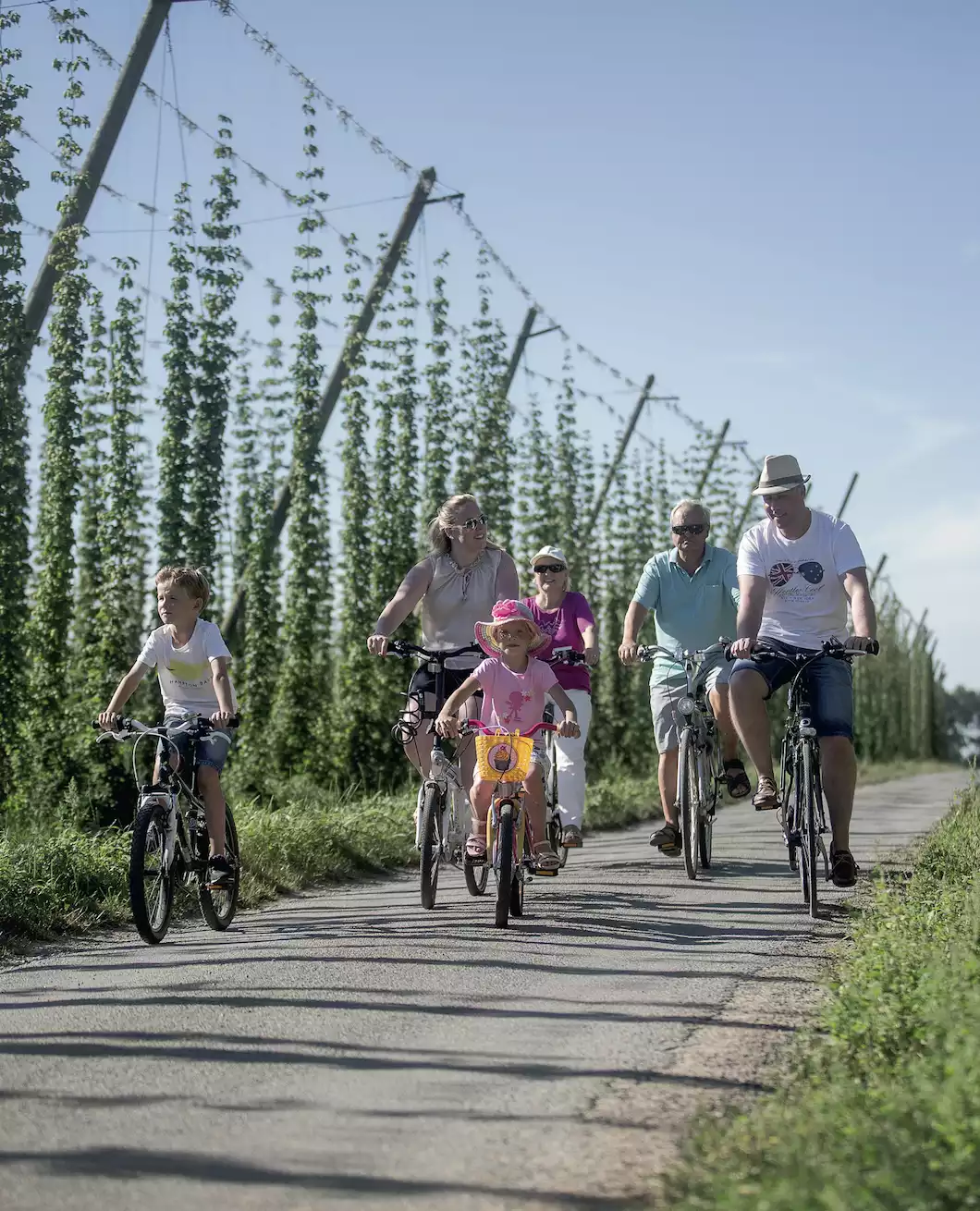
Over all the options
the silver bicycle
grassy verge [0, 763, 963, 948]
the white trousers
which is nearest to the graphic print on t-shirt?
the silver bicycle

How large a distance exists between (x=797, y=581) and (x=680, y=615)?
6.46 ft

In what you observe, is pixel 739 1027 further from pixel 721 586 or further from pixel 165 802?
pixel 721 586

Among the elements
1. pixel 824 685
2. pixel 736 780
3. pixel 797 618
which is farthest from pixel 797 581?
pixel 736 780

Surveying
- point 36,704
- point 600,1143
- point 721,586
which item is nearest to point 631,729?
point 36,704

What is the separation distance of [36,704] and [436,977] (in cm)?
1016

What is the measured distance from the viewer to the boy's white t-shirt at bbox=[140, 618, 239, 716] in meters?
8.24

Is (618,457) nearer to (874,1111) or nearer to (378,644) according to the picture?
(378,644)

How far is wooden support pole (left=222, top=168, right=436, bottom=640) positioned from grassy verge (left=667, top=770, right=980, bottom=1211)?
13.1 metres

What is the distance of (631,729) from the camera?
26.4m

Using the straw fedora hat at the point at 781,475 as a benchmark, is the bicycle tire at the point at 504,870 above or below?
below

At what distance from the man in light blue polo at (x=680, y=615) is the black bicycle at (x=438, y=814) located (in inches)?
61.6

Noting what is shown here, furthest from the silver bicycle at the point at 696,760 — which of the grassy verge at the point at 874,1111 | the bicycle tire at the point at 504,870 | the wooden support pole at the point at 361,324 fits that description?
the wooden support pole at the point at 361,324

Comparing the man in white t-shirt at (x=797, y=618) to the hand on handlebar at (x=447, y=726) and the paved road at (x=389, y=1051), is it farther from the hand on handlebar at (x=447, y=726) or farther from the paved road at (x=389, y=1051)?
the hand on handlebar at (x=447, y=726)

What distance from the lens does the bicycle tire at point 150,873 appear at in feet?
24.0
